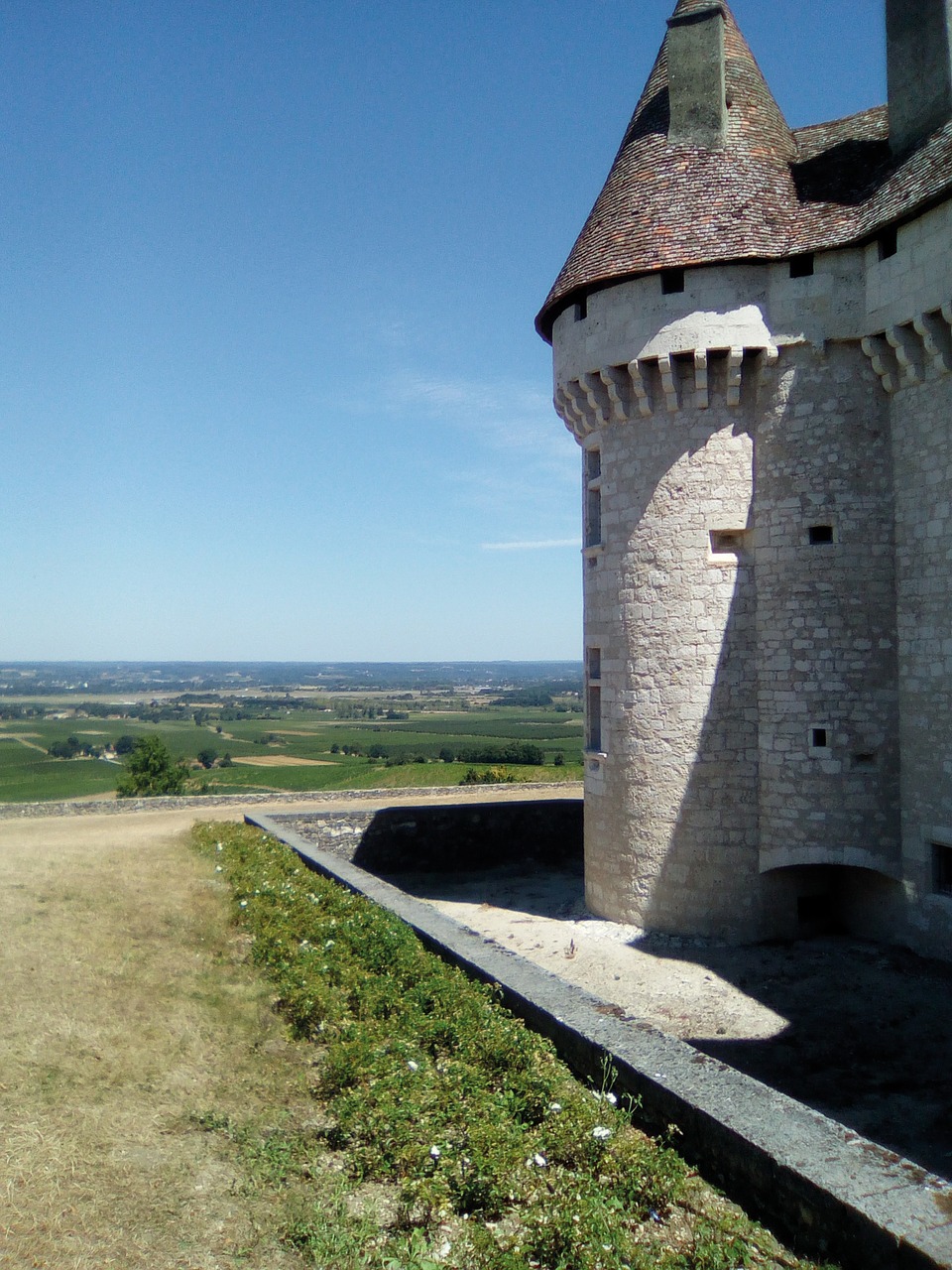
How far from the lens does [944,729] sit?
454 inches

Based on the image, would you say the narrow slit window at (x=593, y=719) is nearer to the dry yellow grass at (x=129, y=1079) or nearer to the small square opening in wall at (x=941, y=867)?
the small square opening in wall at (x=941, y=867)

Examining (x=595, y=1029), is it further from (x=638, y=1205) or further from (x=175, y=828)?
(x=175, y=828)

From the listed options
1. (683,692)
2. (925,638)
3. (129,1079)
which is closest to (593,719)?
(683,692)

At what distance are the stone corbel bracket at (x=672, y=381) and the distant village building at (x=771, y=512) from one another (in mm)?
41

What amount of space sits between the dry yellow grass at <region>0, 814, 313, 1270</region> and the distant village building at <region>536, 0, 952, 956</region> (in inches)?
274

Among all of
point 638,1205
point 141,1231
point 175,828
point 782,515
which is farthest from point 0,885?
point 782,515

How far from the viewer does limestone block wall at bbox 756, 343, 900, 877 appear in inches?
494

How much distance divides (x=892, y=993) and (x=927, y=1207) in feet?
24.3

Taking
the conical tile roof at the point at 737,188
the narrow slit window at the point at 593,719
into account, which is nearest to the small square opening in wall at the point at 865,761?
the narrow slit window at the point at 593,719

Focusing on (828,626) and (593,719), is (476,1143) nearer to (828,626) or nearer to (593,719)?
(828,626)

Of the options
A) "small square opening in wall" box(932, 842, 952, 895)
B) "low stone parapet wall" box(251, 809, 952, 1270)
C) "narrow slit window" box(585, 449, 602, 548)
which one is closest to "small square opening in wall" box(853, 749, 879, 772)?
"small square opening in wall" box(932, 842, 952, 895)

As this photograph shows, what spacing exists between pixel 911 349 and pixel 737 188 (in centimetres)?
401

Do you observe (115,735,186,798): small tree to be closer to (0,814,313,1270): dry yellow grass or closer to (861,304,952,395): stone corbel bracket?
(0,814,313,1270): dry yellow grass

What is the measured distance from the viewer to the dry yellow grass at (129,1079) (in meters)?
4.54
